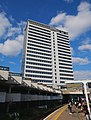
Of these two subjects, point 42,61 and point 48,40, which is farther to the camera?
point 48,40

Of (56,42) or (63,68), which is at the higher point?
(56,42)

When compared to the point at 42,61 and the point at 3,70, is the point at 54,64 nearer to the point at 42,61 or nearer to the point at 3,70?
the point at 42,61

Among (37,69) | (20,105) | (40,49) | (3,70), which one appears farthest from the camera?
(40,49)

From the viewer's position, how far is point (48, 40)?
118m

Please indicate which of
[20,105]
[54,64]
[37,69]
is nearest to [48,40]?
[54,64]

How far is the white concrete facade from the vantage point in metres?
98.7

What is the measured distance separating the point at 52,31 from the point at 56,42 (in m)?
10.2

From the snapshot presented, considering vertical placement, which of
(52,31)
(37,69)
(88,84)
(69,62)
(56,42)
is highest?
(52,31)

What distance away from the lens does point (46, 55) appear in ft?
362

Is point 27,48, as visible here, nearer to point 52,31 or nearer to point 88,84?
point 52,31

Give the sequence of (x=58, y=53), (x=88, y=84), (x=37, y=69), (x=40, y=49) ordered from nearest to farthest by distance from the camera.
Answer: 1. (x=88, y=84)
2. (x=37, y=69)
3. (x=40, y=49)
4. (x=58, y=53)

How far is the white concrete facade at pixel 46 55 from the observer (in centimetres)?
9869

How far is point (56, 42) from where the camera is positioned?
396 feet

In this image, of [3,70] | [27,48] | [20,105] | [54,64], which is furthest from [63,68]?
[3,70]
